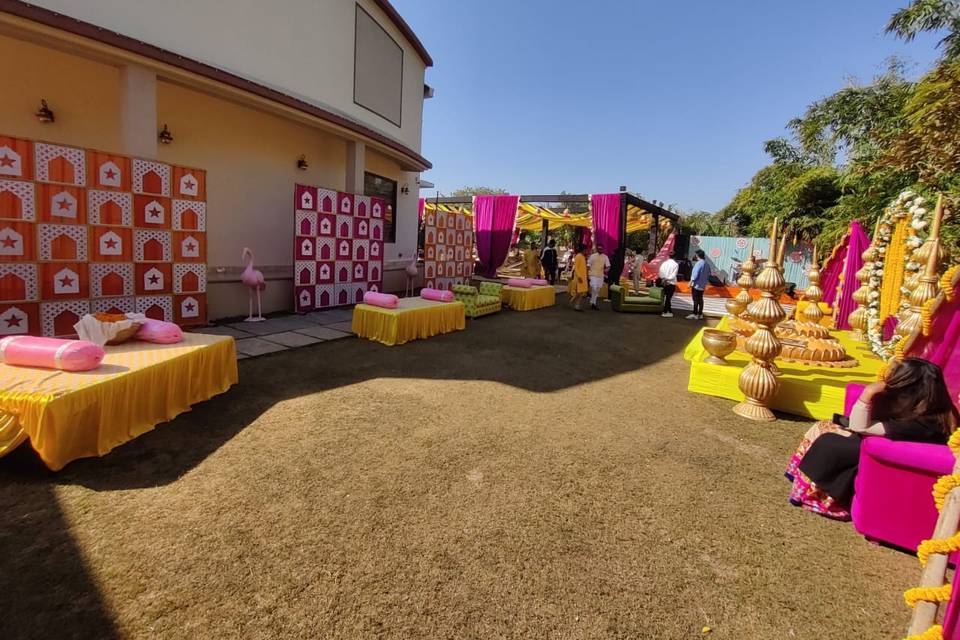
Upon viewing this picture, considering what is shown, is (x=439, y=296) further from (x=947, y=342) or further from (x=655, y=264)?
(x=655, y=264)

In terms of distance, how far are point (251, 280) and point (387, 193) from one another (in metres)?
4.78

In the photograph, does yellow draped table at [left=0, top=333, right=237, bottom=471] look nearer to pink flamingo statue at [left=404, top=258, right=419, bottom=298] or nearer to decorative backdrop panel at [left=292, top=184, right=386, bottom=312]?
decorative backdrop panel at [left=292, top=184, right=386, bottom=312]

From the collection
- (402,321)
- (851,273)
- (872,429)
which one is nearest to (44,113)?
(402,321)

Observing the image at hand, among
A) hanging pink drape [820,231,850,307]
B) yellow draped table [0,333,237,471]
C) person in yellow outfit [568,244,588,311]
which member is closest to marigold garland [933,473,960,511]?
yellow draped table [0,333,237,471]

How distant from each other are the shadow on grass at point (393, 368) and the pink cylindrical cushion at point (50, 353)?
1.93ft

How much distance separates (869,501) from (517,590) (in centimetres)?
208

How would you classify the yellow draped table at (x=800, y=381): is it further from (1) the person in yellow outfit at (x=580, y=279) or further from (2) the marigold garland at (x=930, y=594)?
(1) the person in yellow outfit at (x=580, y=279)

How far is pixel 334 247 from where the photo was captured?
868cm

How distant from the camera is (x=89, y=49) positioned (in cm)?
→ 508

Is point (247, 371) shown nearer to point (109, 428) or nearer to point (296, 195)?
point (109, 428)

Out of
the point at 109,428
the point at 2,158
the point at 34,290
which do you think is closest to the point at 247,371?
the point at 109,428

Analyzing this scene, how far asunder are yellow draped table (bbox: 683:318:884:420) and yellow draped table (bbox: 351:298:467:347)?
3.90 metres

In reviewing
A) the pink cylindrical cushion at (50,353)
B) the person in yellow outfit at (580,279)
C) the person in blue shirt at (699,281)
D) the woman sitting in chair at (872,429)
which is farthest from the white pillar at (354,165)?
the woman sitting in chair at (872,429)

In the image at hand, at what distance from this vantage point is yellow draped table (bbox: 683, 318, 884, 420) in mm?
4328
